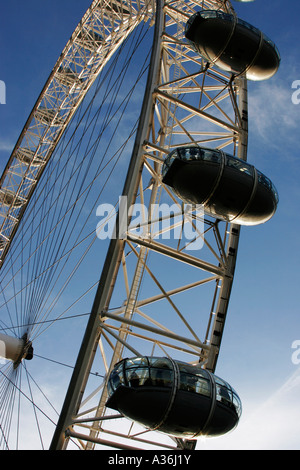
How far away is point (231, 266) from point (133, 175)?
3.48 metres

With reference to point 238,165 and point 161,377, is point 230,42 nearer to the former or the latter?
point 238,165

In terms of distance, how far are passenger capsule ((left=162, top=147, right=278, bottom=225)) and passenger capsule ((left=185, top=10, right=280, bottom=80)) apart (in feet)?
14.6

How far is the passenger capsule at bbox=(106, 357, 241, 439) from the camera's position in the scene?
9273 mm

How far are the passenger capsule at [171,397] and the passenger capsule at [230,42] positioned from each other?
361 inches

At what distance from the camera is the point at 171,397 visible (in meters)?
9.25

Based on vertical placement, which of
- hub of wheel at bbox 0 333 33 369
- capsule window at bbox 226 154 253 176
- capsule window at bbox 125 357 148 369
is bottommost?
capsule window at bbox 125 357 148 369

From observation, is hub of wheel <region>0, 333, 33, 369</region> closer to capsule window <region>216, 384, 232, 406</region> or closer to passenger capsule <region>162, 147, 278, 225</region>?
passenger capsule <region>162, 147, 278, 225</region>

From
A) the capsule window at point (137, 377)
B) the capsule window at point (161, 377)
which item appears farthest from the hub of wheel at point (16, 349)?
the capsule window at point (161, 377)

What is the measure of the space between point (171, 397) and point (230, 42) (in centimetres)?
996

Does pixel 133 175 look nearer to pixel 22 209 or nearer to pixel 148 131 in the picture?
pixel 148 131

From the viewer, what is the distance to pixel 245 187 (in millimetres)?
11461

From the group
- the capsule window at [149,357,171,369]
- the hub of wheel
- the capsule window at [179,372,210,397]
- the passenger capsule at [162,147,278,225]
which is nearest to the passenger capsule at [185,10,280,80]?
the passenger capsule at [162,147,278,225]

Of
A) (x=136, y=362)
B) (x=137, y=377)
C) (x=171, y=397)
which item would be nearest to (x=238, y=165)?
(x=136, y=362)
